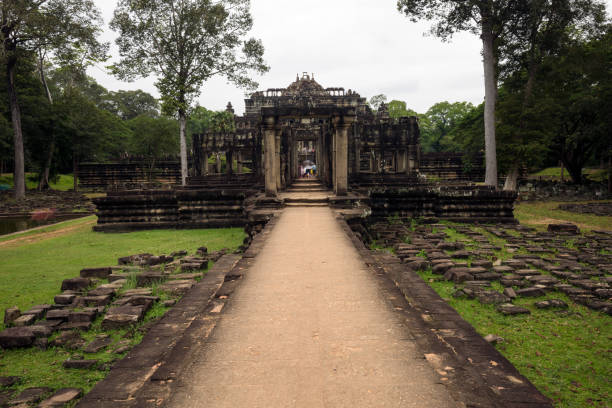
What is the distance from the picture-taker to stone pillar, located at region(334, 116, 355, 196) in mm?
10875

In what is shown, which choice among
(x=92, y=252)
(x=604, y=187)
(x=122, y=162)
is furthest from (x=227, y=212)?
(x=122, y=162)

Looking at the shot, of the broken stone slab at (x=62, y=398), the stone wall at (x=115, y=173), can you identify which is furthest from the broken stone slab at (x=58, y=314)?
the stone wall at (x=115, y=173)

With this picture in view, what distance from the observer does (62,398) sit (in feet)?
8.07

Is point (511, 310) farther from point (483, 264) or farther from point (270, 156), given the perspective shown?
point (270, 156)

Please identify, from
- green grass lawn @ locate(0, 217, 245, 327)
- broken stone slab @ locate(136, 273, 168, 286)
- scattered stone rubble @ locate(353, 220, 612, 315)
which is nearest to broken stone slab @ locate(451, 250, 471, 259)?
scattered stone rubble @ locate(353, 220, 612, 315)

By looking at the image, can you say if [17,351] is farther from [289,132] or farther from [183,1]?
[183,1]

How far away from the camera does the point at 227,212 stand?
36.9ft

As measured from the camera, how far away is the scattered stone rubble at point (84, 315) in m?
2.65

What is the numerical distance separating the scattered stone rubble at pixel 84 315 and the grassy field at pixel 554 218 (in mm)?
10096

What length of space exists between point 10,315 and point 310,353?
3.57m

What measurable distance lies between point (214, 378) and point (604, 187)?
23633 mm

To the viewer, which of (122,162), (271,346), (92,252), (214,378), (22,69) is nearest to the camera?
(214,378)

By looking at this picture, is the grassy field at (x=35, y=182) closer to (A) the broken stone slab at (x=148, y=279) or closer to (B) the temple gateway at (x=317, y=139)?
(B) the temple gateway at (x=317, y=139)

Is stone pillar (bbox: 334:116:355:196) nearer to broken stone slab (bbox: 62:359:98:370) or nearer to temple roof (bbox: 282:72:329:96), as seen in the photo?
broken stone slab (bbox: 62:359:98:370)
